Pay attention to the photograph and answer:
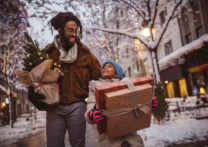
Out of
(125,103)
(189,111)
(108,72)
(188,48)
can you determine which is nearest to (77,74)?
(108,72)

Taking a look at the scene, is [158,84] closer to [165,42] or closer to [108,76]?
[108,76]

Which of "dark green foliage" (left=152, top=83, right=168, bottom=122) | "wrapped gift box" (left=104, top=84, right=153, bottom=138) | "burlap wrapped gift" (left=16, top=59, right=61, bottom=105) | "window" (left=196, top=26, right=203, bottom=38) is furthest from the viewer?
"window" (left=196, top=26, right=203, bottom=38)

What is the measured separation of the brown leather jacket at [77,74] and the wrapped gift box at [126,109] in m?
0.74

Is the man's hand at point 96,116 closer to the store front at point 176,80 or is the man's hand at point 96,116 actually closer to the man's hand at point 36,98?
the man's hand at point 36,98

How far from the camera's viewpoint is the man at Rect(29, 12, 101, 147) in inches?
92.4

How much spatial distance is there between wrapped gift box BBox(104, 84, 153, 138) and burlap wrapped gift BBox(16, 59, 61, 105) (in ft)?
2.50

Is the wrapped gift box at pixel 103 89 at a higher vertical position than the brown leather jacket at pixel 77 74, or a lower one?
lower

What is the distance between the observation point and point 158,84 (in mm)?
7832

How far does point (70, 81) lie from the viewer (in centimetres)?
247

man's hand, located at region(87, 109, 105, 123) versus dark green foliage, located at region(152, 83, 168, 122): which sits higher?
man's hand, located at region(87, 109, 105, 123)

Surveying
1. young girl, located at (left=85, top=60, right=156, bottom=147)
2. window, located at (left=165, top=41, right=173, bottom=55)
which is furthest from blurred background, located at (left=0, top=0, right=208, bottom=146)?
young girl, located at (left=85, top=60, right=156, bottom=147)

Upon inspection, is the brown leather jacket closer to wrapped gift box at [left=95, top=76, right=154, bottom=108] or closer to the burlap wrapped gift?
the burlap wrapped gift

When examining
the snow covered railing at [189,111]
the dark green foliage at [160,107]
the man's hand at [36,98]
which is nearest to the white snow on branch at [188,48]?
the snow covered railing at [189,111]

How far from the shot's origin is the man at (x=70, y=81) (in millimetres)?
2348
